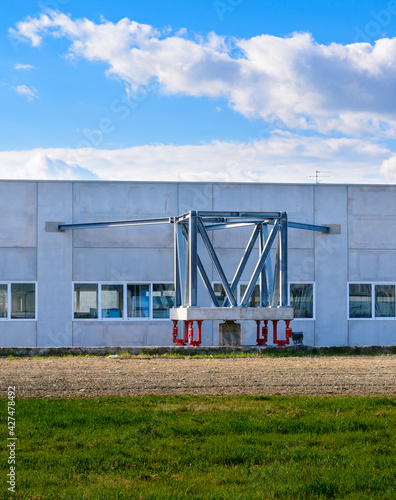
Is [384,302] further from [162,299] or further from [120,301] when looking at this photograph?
[120,301]

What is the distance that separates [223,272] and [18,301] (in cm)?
695

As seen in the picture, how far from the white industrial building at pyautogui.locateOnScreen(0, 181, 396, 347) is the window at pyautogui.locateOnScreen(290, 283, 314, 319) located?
33mm

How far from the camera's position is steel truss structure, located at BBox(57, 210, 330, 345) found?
62.3ft

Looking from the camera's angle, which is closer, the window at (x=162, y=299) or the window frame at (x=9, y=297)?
the window frame at (x=9, y=297)

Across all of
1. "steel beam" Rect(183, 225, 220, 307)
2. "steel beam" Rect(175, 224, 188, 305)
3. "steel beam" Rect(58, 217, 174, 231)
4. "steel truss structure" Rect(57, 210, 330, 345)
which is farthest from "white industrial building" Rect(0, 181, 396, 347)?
"steel beam" Rect(183, 225, 220, 307)

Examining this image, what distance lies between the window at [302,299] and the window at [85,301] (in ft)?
21.1

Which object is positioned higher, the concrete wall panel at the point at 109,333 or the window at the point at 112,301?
the window at the point at 112,301

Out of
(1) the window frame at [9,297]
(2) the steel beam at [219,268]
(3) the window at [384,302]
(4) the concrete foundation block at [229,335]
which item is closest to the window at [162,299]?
(4) the concrete foundation block at [229,335]

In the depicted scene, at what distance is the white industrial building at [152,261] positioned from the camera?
2266 cm

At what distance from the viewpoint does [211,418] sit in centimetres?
798

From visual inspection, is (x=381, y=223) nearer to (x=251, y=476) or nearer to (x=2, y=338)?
(x=2, y=338)

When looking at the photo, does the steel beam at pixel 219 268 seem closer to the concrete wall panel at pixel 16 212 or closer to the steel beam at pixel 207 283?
the steel beam at pixel 207 283

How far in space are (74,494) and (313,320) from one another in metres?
18.6

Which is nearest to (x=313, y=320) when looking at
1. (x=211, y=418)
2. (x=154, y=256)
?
(x=154, y=256)
